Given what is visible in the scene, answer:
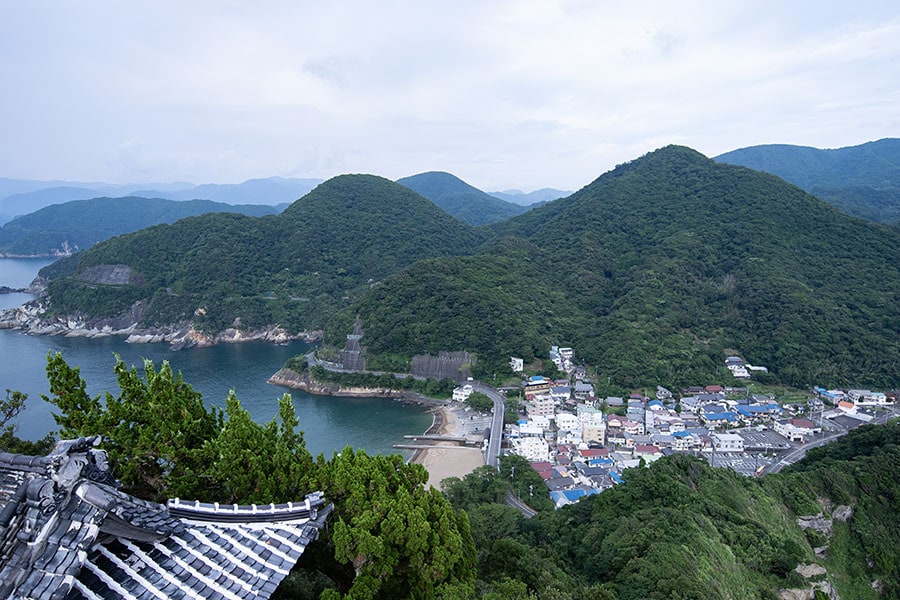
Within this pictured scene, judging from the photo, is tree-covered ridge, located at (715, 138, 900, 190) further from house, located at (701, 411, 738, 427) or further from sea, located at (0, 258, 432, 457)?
sea, located at (0, 258, 432, 457)

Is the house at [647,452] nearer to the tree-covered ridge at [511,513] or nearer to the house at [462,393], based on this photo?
the tree-covered ridge at [511,513]

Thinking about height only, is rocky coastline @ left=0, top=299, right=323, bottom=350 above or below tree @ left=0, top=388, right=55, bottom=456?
below

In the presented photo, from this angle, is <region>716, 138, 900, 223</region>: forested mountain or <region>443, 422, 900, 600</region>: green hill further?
<region>716, 138, 900, 223</region>: forested mountain

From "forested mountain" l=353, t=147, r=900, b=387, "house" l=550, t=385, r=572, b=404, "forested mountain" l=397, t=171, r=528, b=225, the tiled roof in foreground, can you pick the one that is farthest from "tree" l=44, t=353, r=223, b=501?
"forested mountain" l=397, t=171, r=528, b=225

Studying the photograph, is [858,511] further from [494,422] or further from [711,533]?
[494,422]

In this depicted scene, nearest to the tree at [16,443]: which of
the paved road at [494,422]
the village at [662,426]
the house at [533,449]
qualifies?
the village at [662,426]

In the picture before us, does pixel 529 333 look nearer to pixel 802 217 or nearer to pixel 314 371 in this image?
pixel 314 371

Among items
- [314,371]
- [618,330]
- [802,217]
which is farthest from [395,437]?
[802,217]
